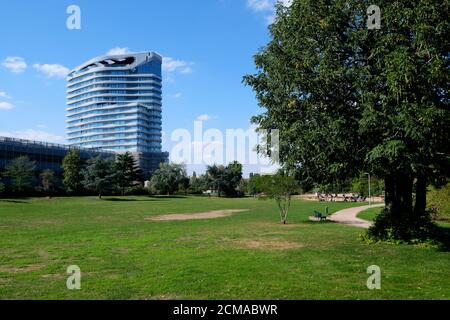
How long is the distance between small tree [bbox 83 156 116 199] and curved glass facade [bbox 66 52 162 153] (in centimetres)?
9552

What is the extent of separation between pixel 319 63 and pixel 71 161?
71.8 meters

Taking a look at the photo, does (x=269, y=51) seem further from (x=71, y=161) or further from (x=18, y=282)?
(x=71, y=161)

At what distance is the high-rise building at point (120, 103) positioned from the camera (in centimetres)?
17525

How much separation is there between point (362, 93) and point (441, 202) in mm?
18808

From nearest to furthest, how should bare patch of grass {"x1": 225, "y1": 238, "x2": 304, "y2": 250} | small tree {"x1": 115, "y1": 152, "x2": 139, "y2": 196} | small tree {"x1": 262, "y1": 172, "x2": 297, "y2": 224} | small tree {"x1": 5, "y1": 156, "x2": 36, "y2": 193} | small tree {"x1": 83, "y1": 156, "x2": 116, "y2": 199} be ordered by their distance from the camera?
bare patch of grass {"x1": 225, "y1": 238, "x2": 304, "y2": 250} → small tree {"x1": 262, "y1": 172, "x2": 297, "y2": 224} → small tree {"x1": 5, "y1": 156, "x2": 36, "y2": 193} → small tree {"x1": 83, "y1": 156, "x2": 116, "y2": 199} → small tree {"x1": 115, "y1": 152, "x2": 139, "y2": 196}

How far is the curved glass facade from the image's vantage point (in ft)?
575

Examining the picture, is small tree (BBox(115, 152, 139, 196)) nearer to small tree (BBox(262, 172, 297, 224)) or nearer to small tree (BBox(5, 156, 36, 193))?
small tree (BBox(5, 156, 36, 193))

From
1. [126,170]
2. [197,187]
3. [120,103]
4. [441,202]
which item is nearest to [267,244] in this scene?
[441,202]

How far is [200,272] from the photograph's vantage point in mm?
11727

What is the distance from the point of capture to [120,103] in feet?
584

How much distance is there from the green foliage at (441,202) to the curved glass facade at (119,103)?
149 m

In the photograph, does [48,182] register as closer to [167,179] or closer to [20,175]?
[20,175]

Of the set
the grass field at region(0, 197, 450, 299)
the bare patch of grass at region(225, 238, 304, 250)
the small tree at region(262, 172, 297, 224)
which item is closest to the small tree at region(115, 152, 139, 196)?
the small tree at region(262, 172, 297, 224)

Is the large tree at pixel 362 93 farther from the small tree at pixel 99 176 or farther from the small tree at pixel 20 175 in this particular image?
the small tree at pixel 99 176
